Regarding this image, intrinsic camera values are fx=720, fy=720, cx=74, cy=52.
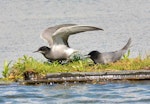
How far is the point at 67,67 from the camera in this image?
14.3 meters

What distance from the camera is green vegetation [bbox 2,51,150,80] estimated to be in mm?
14047

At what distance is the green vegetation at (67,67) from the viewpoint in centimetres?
1405

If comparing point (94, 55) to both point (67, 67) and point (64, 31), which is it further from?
point (64, 31)

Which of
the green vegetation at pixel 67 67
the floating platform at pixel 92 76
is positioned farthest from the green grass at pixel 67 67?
the floating platform at pixel 92 76

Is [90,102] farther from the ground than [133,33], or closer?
closer

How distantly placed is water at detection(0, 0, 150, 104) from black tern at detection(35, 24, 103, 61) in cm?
117

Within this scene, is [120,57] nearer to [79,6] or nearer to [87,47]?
[87,47]

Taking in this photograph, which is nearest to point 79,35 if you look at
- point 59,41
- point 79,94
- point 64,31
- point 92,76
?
point 59,41

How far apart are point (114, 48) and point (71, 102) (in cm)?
600

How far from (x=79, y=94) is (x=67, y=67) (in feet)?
4.28

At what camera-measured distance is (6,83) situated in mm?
14070

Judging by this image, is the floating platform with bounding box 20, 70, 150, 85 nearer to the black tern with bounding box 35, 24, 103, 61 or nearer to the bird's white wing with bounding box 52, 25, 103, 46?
the black tern with bounding box 35, 24, 103, 61

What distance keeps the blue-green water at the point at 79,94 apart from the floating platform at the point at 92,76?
12 centimetres

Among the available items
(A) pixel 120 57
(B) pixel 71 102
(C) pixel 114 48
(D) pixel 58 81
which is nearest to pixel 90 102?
(B) pixel 71 102
